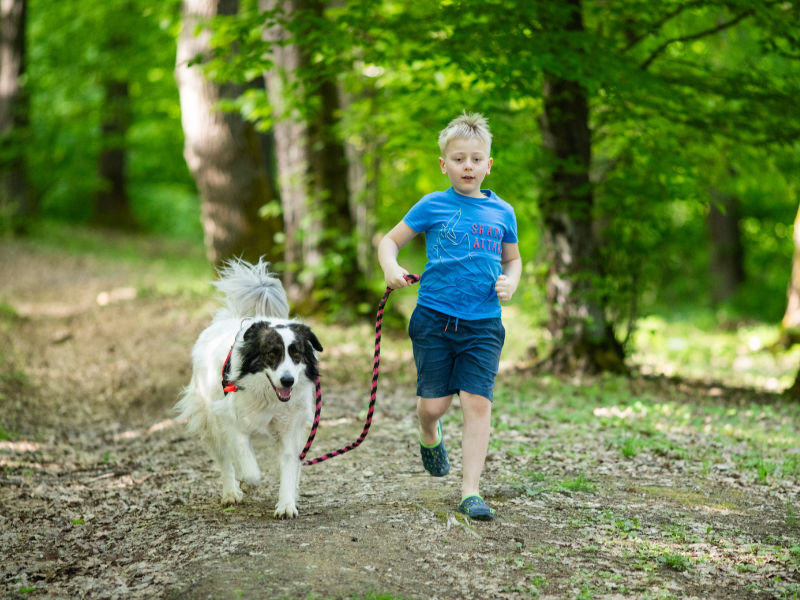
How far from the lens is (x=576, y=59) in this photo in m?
7.37

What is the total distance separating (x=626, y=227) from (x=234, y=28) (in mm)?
4930

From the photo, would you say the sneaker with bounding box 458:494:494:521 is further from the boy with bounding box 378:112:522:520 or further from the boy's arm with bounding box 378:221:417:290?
the boy's arm with bounding box 378:221:417:290

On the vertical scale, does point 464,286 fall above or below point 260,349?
above

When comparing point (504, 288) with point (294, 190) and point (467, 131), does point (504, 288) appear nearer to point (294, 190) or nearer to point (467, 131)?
point (467, 131)

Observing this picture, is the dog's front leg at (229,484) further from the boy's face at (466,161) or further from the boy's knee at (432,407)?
the boy's face at (466,161)

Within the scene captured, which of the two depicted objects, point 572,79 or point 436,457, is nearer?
point 436,457

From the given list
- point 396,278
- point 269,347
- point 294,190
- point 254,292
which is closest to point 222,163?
point 294,190

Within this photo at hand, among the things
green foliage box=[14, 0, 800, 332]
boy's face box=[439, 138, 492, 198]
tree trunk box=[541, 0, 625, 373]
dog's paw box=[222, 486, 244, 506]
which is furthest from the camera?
tree trunk box=[541, 0, 625, 373]

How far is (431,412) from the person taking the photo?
14.9 ft

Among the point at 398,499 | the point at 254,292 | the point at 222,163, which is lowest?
the point at 398,499

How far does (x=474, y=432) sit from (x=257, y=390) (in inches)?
51.6

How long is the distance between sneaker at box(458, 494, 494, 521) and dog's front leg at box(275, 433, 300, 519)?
3.31 feet

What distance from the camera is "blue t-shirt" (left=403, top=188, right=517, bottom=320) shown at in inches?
173

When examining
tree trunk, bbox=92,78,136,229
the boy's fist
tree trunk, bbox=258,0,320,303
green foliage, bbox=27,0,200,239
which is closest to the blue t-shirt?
the boy's fist
